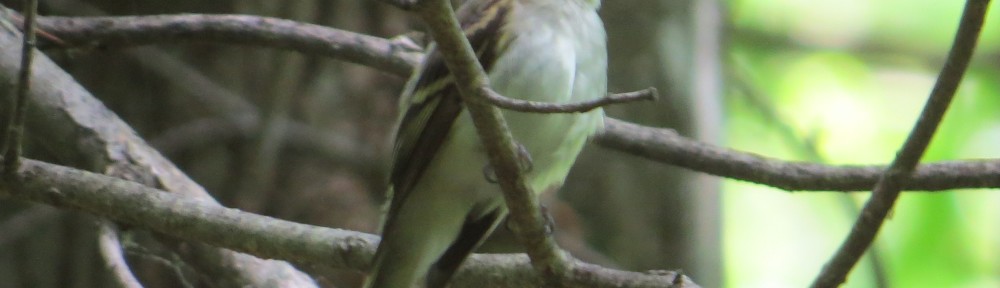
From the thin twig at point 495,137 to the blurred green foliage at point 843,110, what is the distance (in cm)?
347

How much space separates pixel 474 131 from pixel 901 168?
38.3 inches

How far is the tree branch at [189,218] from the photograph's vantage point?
2.75 m

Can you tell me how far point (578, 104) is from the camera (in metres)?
2.01

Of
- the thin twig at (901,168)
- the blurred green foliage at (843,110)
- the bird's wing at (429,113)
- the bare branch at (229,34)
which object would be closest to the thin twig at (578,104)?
the thin twig at (901,168)

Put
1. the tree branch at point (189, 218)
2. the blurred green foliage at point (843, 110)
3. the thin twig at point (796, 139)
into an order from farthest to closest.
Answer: the blurred green foliage at point (843, 110), the thin twig at point (796, 139), the tree branch at point (189, 218)

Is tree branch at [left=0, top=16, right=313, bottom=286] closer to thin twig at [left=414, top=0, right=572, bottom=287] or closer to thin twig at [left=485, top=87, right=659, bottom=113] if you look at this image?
thin twig at [left=414, top=0, right=572, bottom=287]

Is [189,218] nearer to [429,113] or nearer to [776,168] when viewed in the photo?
[429,113]

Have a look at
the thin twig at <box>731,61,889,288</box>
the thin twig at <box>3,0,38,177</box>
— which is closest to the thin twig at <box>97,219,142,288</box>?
the thin twig at <box>3,0,38,177</box>

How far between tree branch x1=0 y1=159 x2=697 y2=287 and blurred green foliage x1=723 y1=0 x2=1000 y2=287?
330 centimetres

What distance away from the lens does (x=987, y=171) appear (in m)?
2.96

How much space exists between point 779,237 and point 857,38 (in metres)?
1.27

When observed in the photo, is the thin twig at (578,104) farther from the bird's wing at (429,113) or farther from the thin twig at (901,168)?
the bird's wing at (429,113)

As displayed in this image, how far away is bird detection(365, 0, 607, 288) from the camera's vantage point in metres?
2.76

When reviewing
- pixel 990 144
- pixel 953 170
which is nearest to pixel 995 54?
pixel 990 144
